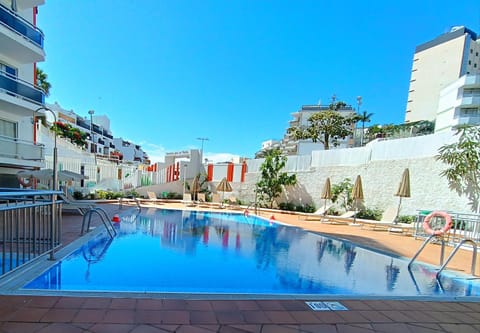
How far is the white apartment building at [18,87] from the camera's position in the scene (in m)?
10.2

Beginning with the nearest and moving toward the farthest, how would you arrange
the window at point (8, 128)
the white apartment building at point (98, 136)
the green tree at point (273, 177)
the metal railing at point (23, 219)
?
the metal railing at point (23, 219) → the window at point (8, 128) → the green tree at point (273, 177) → the white apartment building at point (98, 136)

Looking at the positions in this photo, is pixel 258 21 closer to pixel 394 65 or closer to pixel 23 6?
Result: pixel 23 6

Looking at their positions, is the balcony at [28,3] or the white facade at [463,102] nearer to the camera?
the balcony at [28,3]

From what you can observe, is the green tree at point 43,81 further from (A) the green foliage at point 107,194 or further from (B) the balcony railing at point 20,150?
(B) the balcony railing at point 20,150

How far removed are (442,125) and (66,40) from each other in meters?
40.8

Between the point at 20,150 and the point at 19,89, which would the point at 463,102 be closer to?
the point at 19,89

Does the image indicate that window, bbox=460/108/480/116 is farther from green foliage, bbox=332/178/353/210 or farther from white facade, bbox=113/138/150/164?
white facade, bbox=113/138/150/164

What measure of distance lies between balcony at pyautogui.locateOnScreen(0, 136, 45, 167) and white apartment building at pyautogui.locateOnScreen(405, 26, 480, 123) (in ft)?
200

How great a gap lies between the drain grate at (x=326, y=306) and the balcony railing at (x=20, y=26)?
1491 cm

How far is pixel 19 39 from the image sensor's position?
10.4 metres

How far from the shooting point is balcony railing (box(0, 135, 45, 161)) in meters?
10.3

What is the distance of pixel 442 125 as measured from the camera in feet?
102

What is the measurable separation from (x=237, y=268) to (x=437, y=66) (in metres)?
66.3

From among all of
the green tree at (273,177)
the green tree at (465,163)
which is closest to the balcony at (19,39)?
the green tree at (273,177)
